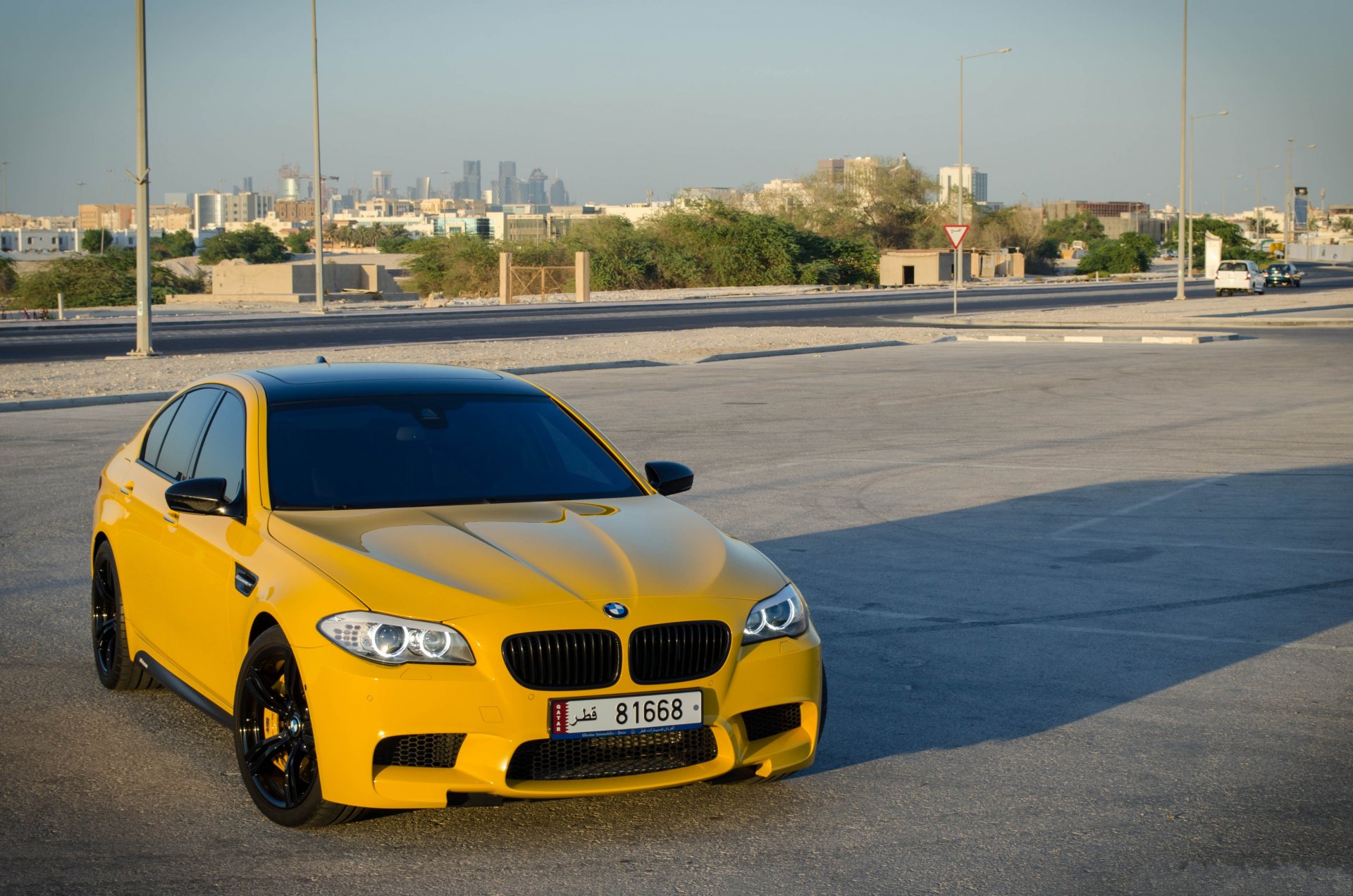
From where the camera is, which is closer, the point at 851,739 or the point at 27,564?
the point at 851,739

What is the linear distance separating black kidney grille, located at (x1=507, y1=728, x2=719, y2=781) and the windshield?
4.57 ft

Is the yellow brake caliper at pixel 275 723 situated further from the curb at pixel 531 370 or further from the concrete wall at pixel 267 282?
the concrete wall at pixel 267 282

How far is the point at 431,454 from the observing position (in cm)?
619

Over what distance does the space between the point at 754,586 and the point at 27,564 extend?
619 centimetres

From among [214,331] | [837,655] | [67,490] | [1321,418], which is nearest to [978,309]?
[214,331]

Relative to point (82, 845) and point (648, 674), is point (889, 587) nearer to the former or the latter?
point (648, 674)

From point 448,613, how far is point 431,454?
1.51m

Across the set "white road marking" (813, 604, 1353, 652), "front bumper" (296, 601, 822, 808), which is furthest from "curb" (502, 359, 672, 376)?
"front bumper" (296, 601, 822, 808)

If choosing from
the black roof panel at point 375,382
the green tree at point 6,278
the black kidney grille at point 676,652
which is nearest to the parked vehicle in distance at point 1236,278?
the green tree at point 6,278

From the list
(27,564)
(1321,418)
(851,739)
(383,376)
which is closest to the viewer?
(851,739)

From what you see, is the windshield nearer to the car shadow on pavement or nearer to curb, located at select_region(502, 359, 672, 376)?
the car shadow on pavement

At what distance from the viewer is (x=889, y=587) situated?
29.4 ft

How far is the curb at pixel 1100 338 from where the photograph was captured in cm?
3503

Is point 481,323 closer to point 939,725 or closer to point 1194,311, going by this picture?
point 1194,311
